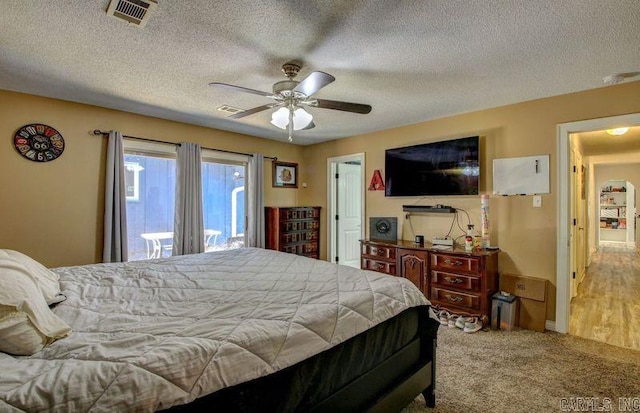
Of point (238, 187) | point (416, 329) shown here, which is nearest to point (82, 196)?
point (238, 187)

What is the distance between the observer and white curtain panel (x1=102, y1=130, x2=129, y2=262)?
11.2 ft

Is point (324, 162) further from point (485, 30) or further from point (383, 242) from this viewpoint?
point (485, 30)

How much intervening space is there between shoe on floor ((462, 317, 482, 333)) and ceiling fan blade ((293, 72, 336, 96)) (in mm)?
2694

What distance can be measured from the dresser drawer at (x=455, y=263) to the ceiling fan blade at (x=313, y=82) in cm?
236

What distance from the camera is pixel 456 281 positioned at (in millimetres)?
3361

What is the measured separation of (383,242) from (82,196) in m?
3.57

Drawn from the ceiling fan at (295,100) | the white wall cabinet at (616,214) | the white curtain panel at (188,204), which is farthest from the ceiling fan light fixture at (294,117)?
the white wall cabinet at (616,214)

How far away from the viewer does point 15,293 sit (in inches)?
45.9

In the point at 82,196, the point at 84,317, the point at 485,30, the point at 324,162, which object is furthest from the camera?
the point at 324,162

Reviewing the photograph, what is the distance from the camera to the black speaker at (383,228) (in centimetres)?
429

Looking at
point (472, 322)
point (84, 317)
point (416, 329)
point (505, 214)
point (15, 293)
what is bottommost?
point (472, 322)

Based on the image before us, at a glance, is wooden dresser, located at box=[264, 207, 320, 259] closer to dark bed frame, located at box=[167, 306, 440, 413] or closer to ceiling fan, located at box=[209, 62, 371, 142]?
ceiling fan, located at box=[209, 62, 371, 142]

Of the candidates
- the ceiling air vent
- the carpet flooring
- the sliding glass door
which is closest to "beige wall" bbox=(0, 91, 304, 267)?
the sliding glass door

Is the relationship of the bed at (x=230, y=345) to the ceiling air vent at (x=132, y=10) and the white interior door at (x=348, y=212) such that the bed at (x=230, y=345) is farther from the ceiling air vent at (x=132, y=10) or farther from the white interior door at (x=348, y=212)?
the white interior door at (x=348, y=212)
